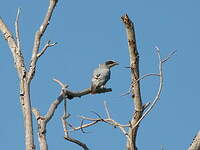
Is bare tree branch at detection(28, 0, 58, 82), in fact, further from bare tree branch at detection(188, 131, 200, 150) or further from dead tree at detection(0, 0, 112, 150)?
bare tree branch at detection(188, 131, 200, 150)

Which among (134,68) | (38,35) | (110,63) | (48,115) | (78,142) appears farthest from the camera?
(110,63)

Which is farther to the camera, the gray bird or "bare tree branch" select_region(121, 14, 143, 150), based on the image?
the gray bird

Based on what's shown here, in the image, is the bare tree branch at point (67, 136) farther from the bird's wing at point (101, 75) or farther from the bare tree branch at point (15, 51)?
the bird's wing at point (101, 75)

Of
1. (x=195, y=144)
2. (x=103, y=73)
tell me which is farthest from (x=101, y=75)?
(x=195, y=144)

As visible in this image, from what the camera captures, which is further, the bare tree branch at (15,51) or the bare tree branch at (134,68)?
the bare tree branch at (15,51)

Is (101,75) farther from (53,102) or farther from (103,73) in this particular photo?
(53,102)

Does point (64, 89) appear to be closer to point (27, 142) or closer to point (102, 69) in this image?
point (27, 142)

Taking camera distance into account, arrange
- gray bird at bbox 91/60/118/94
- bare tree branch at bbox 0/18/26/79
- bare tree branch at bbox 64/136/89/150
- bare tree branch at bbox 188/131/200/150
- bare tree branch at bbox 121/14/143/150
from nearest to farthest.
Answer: bare tree branch at bbox 188/131/200/150, bare tree branch at bbox 64/136/89/150, bare tree branch at bbox 121/14/143/150, bare tree branch at bbox 0/18/26/79, gray bird at bbox 91/60/118/94

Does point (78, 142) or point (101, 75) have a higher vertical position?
point (101, 75)

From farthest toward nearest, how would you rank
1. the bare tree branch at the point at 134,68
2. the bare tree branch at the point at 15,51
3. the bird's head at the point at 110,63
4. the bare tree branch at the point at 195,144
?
the bird's head at the point at 110,63 → the bare tree branch at the point at 15,51 → the bare tree branch at the point at 134,68 → the bare tree branch at the point at 195,144

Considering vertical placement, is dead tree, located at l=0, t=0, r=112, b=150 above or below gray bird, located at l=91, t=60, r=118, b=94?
below

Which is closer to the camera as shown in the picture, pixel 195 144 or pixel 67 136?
pixel 195 144

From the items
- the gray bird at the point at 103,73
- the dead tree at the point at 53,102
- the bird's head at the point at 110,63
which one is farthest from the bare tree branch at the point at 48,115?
the bird's head at the point at 110,63

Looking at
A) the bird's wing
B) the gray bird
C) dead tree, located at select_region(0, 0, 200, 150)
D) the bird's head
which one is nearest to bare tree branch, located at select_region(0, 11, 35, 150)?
dead tree, located at select_region(0, 0, 200, 150)
